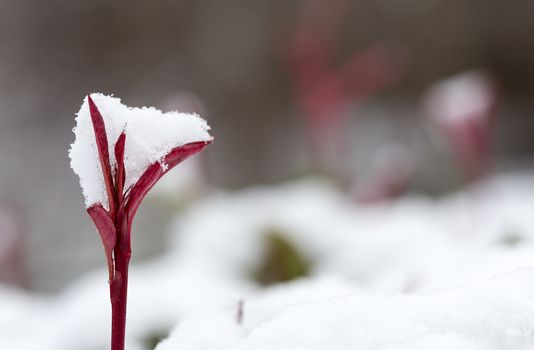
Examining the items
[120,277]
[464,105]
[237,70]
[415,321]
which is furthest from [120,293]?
[237,70]

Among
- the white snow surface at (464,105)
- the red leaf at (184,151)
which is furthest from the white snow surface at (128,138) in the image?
the white snow surface at (464,105)

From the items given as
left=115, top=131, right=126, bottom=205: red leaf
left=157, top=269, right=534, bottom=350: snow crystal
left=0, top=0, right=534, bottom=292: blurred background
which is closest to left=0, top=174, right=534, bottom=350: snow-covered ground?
left=157, top=269, right=534, bottom=350: snow crystal

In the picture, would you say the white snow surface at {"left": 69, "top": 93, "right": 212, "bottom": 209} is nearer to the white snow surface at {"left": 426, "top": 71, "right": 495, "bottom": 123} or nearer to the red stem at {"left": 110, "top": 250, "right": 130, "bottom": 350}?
the red stem at {"left": 110, "top": 250, "right": 130, "bottom": 350}

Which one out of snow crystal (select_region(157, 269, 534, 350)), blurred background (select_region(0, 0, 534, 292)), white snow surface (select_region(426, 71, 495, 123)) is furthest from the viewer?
blurred background (select_region(0, 0, 534, 292))

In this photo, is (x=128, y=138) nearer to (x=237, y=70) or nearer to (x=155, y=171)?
(x=155, y=171)

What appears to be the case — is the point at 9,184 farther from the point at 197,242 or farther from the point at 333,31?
the point at 197,242

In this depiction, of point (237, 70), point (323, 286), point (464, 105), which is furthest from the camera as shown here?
point (237, 70)

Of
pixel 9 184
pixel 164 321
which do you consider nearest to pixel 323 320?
pixel 164 321
